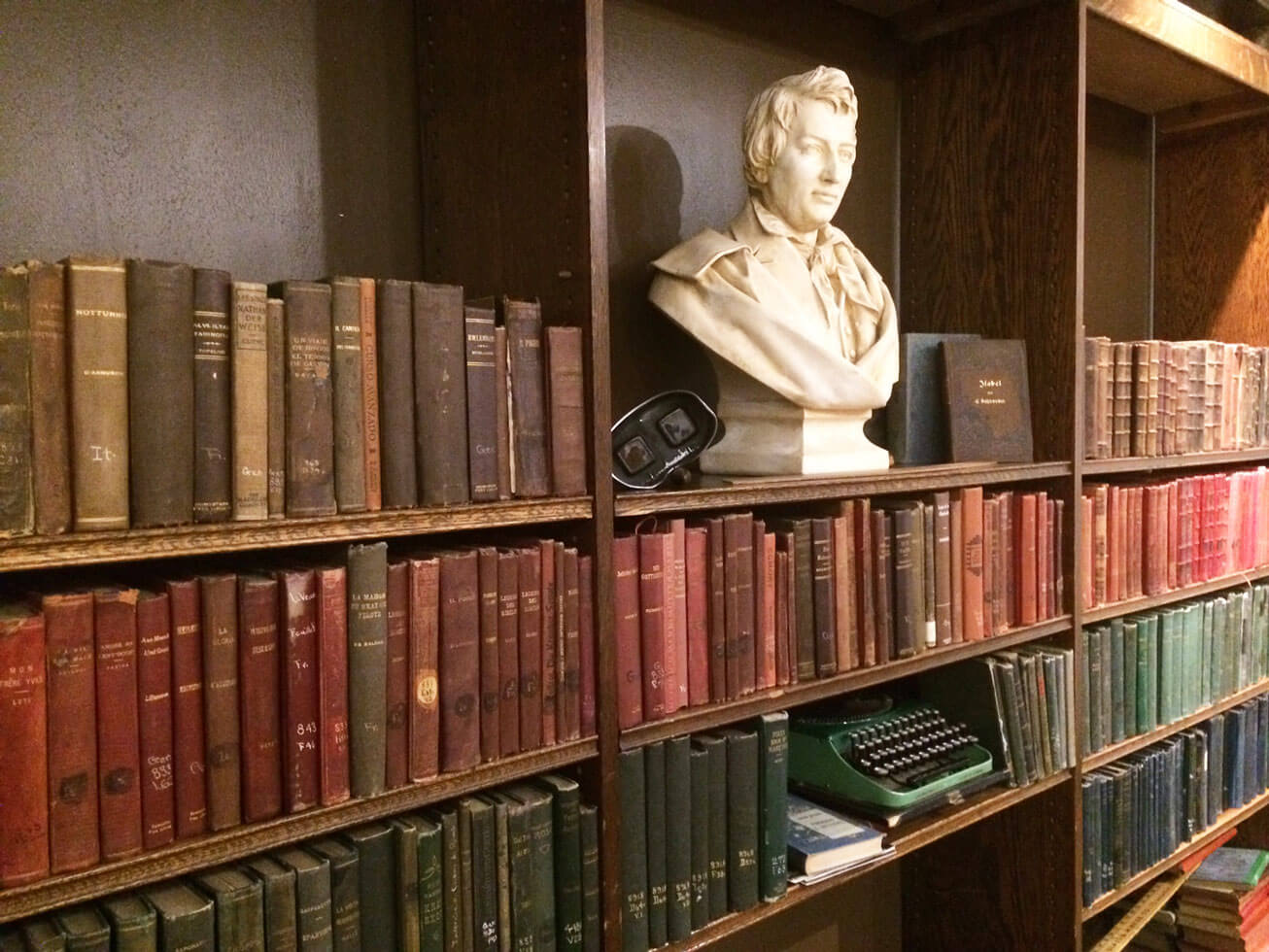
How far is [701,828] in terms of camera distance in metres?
1.44

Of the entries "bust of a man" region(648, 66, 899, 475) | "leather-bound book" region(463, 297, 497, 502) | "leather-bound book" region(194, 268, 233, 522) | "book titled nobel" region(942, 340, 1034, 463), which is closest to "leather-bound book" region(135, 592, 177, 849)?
"leather-bound book" region(194, 268, 233, 522)

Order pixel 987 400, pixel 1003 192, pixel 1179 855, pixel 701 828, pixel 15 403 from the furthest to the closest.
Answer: pixel 1179 855 → pixel 1003 192 → pixel 987 400 → pixel 701 828 → pixel 15 403

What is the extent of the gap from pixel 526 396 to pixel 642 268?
1.92 ft

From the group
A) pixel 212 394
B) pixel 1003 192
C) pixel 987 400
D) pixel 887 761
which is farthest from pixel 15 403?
pixel 1003 192

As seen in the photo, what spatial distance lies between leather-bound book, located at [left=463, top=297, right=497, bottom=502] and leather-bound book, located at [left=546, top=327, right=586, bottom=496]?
79mm

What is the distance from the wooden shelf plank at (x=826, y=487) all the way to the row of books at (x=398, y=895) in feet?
1.29

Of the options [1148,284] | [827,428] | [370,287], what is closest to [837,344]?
[827,428]

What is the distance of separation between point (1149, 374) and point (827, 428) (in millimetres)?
965

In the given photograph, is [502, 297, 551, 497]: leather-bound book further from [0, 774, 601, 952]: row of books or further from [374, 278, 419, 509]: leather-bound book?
[0, 774, 601, 952]: row of books

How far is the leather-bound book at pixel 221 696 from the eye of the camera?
1.03m

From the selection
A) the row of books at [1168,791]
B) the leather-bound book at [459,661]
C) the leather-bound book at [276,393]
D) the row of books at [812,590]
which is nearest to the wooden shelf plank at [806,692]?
the row of books at [812,590]

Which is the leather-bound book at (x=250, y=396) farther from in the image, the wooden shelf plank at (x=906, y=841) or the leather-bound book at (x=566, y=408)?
the wooden shelf plank at (x=906, y=841)

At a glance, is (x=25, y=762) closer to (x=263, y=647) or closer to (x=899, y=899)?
(x=263, y=647)

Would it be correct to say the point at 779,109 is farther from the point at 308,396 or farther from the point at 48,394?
the point at 48,394
